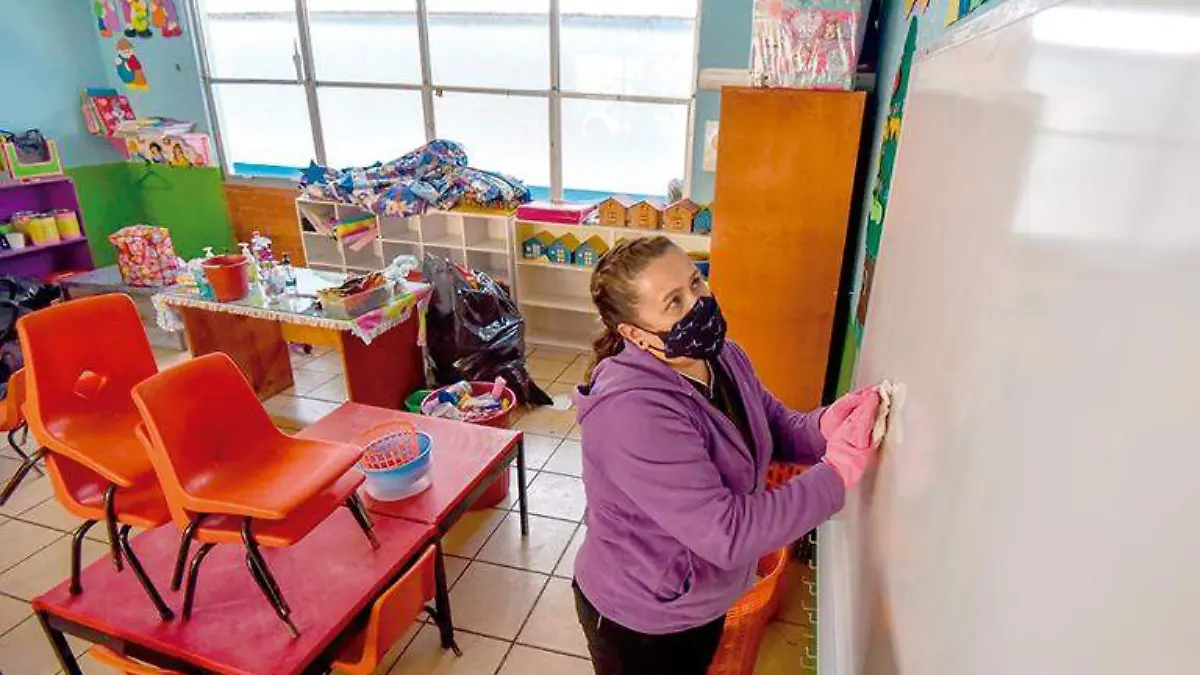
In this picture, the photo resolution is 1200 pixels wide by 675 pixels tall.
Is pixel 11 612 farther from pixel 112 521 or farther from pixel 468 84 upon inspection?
pixel 468 84

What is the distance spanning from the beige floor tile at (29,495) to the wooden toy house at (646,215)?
3257 millimetres

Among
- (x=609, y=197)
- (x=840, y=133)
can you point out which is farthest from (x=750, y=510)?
(x=609, y=197)

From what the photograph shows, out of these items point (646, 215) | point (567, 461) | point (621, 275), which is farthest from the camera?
point (646, 215)

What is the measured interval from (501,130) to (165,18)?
2.88 meters

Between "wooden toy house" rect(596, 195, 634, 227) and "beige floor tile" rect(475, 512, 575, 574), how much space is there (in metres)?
2.07

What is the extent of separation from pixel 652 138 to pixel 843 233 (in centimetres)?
234

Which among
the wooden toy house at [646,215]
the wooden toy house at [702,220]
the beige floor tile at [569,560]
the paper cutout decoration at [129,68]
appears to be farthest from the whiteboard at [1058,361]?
the paper cutout decoration at [129,68]

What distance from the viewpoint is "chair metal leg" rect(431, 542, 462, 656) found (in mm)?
2068

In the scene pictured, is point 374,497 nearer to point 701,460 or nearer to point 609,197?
point 701,460

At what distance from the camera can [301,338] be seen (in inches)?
147

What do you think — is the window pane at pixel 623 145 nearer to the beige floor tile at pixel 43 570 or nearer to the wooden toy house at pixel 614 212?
the wooden toy house at pixel 614 212

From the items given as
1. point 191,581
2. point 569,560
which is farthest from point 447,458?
point 191,581

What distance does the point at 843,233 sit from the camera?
7.81ft

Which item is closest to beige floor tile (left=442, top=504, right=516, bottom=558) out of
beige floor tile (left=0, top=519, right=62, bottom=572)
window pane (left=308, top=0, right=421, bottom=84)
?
beige floor tile (left=0, top=519, right=62, bottom=572)
